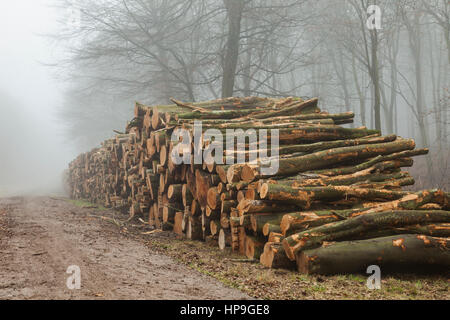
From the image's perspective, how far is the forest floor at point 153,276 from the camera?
3721 mm

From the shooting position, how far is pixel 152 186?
8992 mm

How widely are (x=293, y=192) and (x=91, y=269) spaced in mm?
2555

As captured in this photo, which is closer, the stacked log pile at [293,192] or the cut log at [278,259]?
the stacked log pile at [293,192]

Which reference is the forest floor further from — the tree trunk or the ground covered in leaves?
the tree trunk

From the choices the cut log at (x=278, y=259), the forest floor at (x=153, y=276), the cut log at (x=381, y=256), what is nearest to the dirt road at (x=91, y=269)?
the forest floor at (x=153, y=276)

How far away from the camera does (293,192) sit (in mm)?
5207

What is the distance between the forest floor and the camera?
3.72 m

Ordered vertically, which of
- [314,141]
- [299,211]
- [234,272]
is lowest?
[234,272]

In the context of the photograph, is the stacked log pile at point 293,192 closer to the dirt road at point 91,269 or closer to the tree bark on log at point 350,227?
the tree bark on log at point 350,227

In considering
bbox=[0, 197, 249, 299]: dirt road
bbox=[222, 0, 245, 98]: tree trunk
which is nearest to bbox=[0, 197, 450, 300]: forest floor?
bbox=[0, 197, 249, 299]: dirt road

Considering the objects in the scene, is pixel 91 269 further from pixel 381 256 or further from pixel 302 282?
pixel 381 256
